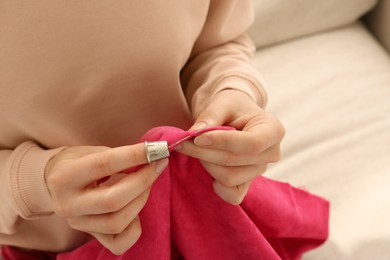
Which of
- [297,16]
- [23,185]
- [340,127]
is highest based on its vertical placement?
[23,185]

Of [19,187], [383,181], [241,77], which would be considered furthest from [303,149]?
[19,187]

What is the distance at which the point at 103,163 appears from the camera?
375 millimetres

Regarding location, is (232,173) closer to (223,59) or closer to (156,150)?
(156,150)

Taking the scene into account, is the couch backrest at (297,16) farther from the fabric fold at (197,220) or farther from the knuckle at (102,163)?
the knuckle at (102,163)

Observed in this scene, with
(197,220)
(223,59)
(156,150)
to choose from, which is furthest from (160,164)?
Result: (223,59)

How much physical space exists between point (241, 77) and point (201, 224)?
201 mm

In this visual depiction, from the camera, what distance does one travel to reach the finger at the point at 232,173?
1.38 ft

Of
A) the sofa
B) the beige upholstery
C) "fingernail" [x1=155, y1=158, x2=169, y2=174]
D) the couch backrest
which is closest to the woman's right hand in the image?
"fingernail" [x1=155, y1=158, x2=169, y2=174]

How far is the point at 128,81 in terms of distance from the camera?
0.50 meters

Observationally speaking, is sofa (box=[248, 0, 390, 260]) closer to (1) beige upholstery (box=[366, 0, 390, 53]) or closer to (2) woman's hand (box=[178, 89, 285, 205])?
(1) beige upholstery (box=[366, 0, 390, 53])

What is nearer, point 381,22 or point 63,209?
point 63,209

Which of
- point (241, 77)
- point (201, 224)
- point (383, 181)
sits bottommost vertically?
point (383, 181)

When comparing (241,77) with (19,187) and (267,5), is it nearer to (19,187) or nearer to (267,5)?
(19,187)

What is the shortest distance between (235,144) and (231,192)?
7cm
